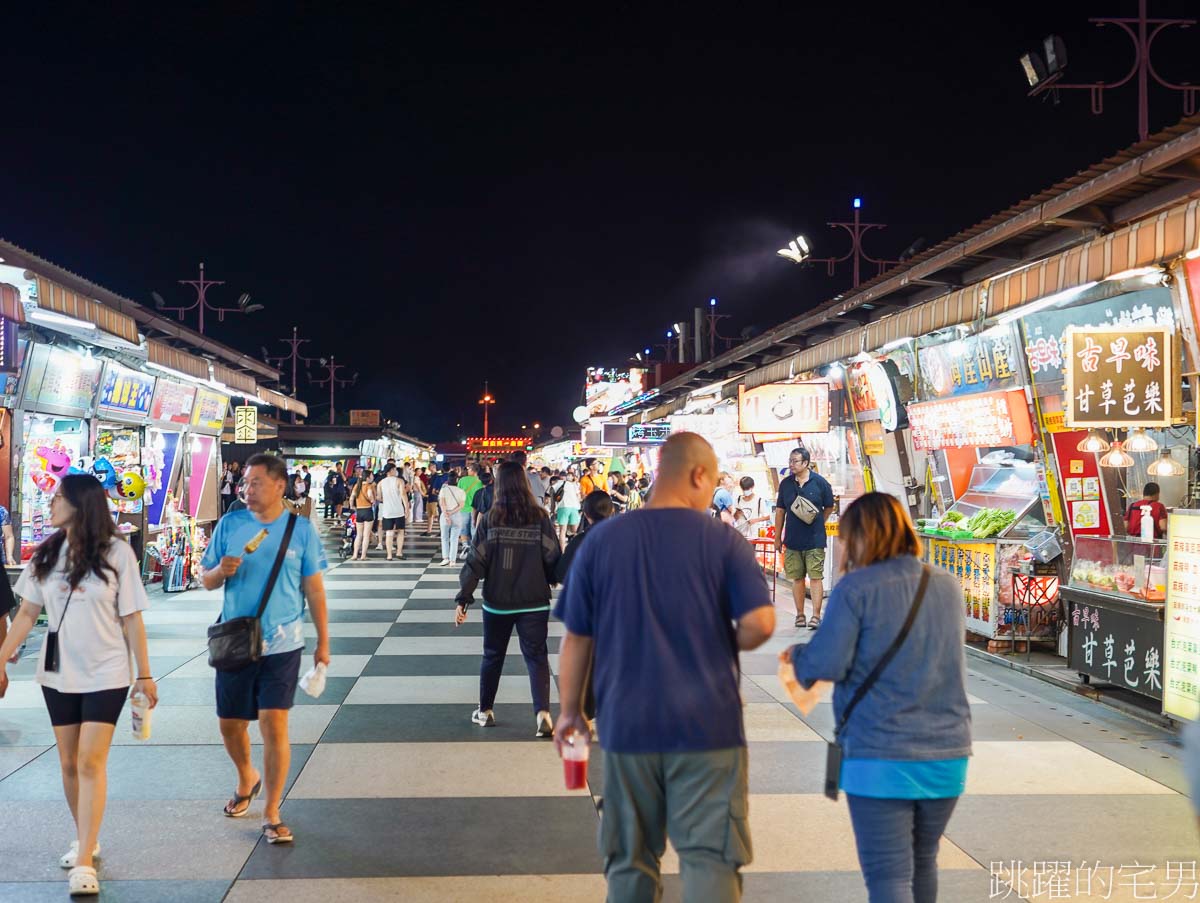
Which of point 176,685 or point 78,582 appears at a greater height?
point 78,582

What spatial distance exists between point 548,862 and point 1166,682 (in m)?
4.86

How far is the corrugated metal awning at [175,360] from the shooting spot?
14.5 metres

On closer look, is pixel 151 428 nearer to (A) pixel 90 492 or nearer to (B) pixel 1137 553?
(A) pixel 90 492

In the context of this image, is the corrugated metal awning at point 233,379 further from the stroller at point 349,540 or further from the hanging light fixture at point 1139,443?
the hanging light fixture at point 1139,443

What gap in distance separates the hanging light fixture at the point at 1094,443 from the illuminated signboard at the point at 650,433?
14987 millimetres

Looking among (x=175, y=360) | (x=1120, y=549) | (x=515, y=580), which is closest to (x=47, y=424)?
(x=175, y=360)

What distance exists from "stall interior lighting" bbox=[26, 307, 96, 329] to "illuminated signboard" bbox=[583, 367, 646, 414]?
151 ft

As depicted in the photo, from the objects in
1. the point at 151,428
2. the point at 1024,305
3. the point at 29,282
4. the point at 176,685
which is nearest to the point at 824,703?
the point at 1024,305

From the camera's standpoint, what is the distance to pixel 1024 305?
Result: 28.4 ft

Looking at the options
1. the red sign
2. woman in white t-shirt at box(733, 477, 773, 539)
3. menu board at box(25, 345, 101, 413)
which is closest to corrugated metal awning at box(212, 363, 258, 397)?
menu board at box(25, 345, 101, 413)

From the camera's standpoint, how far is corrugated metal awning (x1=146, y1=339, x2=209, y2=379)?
14.5 metres

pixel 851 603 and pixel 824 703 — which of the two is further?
pixel 824 703

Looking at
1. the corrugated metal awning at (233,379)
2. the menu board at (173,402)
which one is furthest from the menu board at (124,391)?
the corrugated metal awning at (233,379)

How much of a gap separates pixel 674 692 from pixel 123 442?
15.4m
